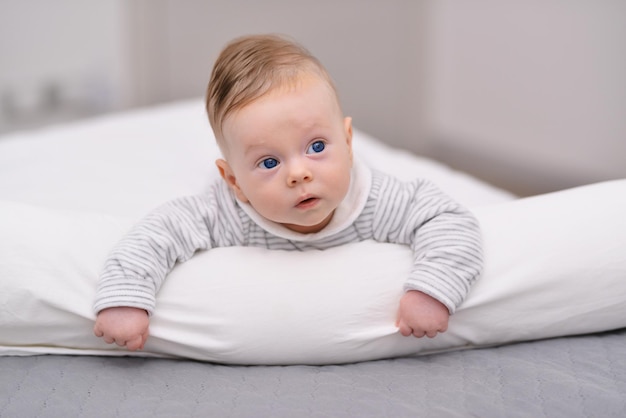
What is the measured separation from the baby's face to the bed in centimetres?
9

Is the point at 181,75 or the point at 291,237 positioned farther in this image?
the point at 181,75

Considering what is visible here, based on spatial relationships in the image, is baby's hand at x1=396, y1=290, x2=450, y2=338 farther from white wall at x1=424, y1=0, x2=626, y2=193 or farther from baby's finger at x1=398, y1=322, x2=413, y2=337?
white wall at x1=424, y1=0, x2=626, y2=193

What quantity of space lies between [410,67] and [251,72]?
8.57 feet

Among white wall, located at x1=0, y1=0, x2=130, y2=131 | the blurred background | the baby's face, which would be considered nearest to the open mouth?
the baby's face

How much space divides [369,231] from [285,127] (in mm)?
229

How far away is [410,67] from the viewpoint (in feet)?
11.6

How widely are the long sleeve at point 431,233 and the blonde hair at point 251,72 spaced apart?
183 mm

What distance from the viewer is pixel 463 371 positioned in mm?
1003

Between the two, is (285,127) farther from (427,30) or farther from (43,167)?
(427,30)

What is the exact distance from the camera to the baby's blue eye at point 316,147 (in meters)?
1.03

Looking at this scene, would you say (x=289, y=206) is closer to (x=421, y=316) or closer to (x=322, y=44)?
(x=421, y=316)

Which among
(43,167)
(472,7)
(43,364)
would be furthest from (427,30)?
(43,364)

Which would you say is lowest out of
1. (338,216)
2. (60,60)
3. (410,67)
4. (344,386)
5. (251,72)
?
(410,67)

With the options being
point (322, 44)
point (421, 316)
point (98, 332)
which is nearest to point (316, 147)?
point (421, 316)
